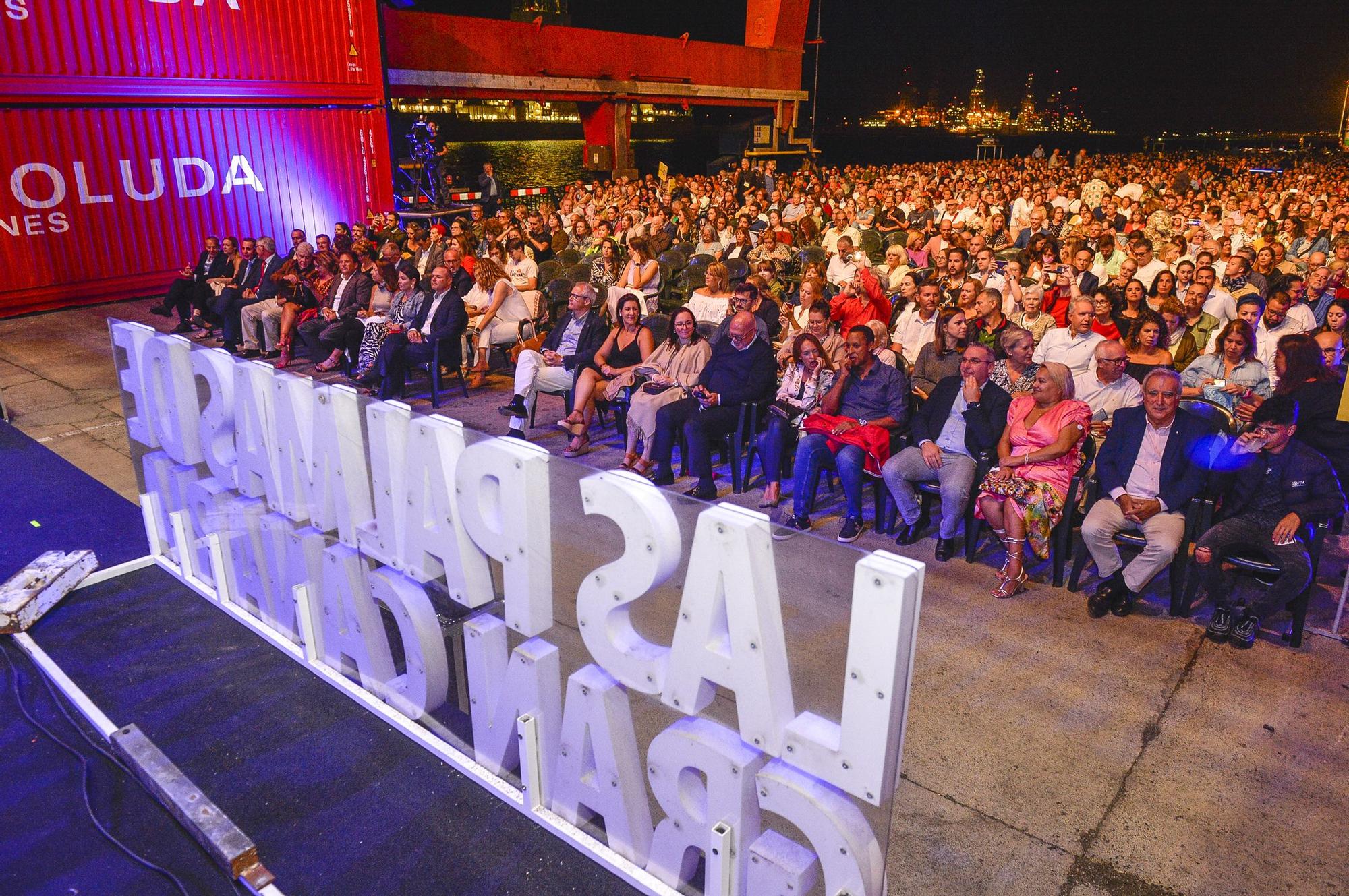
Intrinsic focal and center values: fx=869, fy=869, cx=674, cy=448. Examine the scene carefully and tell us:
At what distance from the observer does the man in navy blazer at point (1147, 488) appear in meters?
4.03

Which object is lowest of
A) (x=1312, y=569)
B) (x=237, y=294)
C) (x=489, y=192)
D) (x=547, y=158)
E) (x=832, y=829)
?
(x=1312, y=569)

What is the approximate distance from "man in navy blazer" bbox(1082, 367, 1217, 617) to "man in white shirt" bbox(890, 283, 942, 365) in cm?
221

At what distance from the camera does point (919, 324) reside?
6.60m

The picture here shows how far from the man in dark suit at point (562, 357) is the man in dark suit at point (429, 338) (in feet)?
3.42

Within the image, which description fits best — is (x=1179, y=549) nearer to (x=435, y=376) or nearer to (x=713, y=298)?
(x=713, y=298)

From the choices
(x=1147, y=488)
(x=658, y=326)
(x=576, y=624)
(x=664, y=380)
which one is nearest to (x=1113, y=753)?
(x=1147, y=488)

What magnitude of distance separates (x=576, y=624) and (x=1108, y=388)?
3.96 m

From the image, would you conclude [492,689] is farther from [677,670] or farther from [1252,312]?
[1252,312]

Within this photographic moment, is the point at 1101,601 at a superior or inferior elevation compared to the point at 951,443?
inferior

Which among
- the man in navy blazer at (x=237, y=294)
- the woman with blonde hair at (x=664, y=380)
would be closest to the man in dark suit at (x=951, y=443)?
the woman with blonde hair at (x=664, y=380)

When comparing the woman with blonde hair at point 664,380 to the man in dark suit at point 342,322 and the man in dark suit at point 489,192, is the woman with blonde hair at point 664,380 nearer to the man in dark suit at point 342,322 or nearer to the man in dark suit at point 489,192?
the man in dark suit at point 342,322

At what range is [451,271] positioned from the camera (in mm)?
8219

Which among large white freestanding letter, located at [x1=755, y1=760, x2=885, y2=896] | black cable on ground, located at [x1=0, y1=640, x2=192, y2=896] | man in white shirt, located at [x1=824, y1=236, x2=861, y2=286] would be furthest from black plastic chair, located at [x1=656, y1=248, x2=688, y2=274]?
large white freestanding letter, located at [x1=755, y1=760, x2=885, y2=896]

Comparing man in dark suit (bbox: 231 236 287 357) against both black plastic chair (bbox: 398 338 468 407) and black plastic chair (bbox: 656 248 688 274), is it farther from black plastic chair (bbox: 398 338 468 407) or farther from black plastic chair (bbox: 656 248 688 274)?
black plastic chair (bbox: 656 248 688 274)
